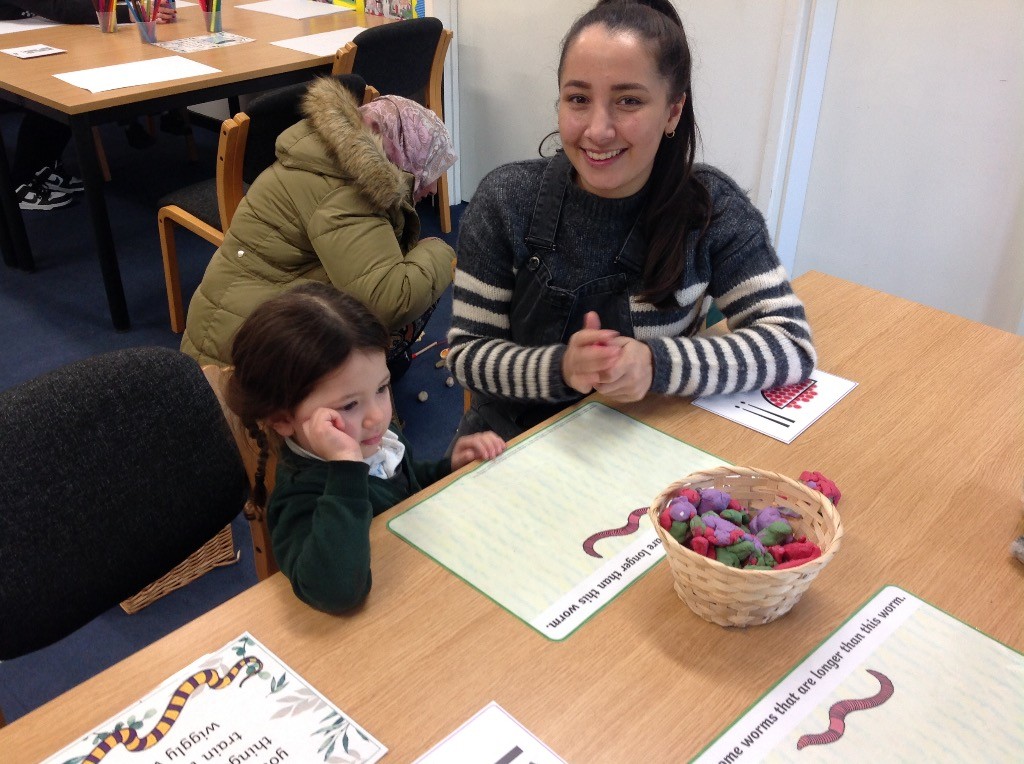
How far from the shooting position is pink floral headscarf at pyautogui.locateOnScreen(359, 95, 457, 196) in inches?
86.1

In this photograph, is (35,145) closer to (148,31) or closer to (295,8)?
(148,31)

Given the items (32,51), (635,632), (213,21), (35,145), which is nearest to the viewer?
(635,632)

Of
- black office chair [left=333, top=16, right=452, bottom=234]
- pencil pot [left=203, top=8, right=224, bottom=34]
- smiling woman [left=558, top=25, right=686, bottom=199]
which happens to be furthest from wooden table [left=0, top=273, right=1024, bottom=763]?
pencil pot [left=203, top=8, right=224, bottom=34]

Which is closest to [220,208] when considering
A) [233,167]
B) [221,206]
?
[221,206]

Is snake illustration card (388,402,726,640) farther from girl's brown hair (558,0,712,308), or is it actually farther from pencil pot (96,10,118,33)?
pencil pot (96,10,118,33)

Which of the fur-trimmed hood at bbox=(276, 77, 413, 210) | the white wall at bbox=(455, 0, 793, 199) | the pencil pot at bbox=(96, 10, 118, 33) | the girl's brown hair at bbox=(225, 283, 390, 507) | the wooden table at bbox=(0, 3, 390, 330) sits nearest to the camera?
the girl's brown hair at bbox=(225, 283, 390, 507)

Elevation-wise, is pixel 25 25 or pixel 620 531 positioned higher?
pixel 25 25


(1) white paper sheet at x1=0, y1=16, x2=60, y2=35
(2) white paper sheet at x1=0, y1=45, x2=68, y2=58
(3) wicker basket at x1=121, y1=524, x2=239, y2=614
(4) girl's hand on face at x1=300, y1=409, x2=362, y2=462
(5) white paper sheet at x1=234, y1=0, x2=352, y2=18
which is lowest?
(3) wicker basket at x1=121, y1=524, x2=239, y2=614

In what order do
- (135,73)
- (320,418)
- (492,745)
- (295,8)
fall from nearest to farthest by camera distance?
(492,745) < (320,418) < (135,73) < (295,8)

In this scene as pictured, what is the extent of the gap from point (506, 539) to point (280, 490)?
0.27 meters

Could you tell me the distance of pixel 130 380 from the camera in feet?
Result: 3.40

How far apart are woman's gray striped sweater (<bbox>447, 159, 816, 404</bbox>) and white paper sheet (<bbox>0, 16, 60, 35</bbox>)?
2.89m

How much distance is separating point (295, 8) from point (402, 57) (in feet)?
3.41

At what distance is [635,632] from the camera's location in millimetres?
820
